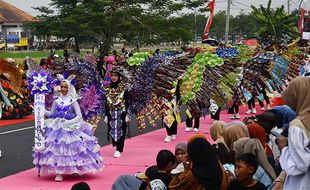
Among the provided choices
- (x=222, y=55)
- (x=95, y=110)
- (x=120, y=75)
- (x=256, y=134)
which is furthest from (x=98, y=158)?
(x=222, y=55)

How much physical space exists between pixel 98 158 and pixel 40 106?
112 cm

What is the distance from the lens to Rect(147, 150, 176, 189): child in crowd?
17.9ft

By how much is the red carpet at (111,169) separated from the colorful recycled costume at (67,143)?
0.18 metres

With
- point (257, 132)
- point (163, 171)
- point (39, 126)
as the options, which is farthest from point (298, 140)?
point (39, 126)

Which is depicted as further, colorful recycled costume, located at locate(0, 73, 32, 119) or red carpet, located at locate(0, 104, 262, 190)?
colorful recycled costume, located at locate(0, 73, 32, 119)

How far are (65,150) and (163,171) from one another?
325cm

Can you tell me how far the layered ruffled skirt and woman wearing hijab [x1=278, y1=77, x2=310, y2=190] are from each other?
4964 mm

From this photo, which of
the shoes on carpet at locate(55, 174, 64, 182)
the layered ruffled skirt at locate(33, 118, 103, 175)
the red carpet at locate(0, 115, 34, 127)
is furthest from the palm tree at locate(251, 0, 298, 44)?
the shoes on carpet at locate(55, 174, 64, 182)

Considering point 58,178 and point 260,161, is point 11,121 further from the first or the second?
point 260,161

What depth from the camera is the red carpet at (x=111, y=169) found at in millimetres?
8609

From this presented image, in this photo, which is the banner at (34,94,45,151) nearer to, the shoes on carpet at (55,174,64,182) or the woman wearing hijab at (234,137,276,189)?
the shoes on carpet at (55,174,64,182)

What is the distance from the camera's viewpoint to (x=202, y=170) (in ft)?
15.8

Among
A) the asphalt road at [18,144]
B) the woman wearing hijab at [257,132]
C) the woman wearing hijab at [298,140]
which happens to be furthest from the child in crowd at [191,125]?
the woman wearing hijab at [298,140]

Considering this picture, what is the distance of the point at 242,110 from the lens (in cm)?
1819
